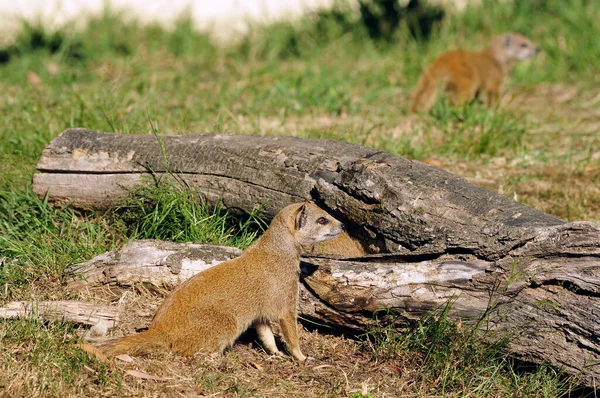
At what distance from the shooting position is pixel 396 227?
388 cm

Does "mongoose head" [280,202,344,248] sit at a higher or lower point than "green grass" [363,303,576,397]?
higher

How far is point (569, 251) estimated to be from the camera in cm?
342

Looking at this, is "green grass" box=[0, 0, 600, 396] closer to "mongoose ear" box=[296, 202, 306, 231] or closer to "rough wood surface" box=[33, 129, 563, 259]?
"rough wood surface" box=[33, 129, 563, 259]

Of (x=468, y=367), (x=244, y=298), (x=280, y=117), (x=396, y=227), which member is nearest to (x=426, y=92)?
(x=280, y=117)

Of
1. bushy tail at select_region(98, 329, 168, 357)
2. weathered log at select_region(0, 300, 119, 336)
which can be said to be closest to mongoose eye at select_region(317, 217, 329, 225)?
bushy tail at select_region(98, 329, 168, 357)

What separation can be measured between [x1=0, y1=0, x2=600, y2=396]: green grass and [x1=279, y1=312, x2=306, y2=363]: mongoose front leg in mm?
411

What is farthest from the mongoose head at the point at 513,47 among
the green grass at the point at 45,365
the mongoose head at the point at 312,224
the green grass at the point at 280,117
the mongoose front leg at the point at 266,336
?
the green grass at the point at 45,365

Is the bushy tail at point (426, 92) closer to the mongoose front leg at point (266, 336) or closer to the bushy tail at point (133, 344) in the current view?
the mongoose front leg at point (266, 336)

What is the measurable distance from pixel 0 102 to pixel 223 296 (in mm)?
3887

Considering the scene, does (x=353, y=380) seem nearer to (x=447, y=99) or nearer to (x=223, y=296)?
(x=223, y=296)

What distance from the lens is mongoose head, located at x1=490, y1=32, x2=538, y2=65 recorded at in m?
8.15

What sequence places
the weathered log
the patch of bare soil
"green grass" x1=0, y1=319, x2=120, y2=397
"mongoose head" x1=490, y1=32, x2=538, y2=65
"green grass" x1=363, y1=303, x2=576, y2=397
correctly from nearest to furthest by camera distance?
"green grass" x1=0, y1=319, x2=120, y2=397 → the patch of bare soil → "green grass" x1=363, y1=303, x2=576, y2=397 → the weathered log → "mongoose head" x1=490, y1=32, x2=538, y2=65

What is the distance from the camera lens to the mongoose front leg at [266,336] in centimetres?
398

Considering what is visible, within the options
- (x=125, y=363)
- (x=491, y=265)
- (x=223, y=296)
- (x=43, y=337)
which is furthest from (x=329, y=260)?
(x=43, y=337)
